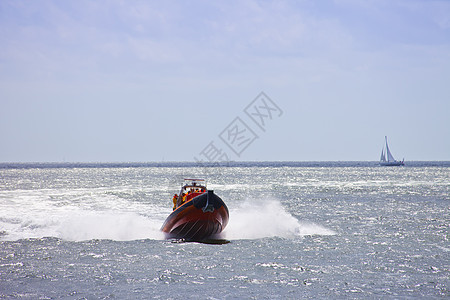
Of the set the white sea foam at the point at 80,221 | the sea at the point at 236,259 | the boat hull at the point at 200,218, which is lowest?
the white sea foam at the point at 80,221

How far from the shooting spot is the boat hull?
2491cm

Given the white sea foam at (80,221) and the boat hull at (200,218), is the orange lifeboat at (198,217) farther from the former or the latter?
the white sea foam at (80,221)

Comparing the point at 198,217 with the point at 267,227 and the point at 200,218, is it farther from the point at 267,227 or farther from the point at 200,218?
the point at 267,227

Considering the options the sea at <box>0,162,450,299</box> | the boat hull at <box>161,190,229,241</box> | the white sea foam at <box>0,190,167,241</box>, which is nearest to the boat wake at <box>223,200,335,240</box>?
the sea at <box>0,162,450,299</box>

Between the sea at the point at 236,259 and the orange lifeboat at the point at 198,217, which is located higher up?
the orange lifeboat at the point at 198,217

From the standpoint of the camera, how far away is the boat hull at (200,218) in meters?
24.9

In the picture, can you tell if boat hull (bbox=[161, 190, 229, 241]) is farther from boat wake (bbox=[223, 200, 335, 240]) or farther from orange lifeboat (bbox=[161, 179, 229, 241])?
boat wake (bbox=[223, 200, 335, 240])

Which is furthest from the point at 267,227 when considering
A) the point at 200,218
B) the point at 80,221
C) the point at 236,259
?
the point at 80,221

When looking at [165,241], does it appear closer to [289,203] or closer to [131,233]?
[131,233]

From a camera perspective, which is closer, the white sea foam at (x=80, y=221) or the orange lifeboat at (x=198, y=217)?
the orange lifeboat at (x=198, y=217)

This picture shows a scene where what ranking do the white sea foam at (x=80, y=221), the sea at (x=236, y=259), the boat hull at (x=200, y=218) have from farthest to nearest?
the white sea foam at (x=80, y=221), the boat hull at (x=200, y=218), the sea at (x=236, y=259)

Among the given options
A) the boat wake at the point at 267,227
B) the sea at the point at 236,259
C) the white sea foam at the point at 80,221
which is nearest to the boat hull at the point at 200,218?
the sea at the point at 236,259

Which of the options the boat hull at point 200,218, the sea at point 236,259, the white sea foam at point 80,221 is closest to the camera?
the sea at point 236,259

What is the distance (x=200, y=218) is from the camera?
25.4 meters
